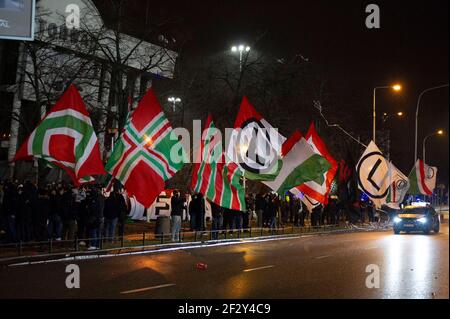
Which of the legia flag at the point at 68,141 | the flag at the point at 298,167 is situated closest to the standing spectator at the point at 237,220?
the flag at the point at 298,167

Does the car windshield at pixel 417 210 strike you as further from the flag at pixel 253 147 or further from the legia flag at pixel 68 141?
the legia flag at pixel 68 141

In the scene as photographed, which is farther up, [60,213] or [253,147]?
[253,147]

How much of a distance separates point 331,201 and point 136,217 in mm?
11462

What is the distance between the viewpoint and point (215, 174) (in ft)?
65.9

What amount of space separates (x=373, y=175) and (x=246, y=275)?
19.4 metres

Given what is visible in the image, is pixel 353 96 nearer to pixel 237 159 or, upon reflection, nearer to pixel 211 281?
pixel 237 159

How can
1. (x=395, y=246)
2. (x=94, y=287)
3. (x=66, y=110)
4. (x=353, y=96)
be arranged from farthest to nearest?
1. (x=353, y=96)
2. (x=395, y=246)
3. (x=66, y=110)
4. (x=94, y=287)

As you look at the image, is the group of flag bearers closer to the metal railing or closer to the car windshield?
the metal railing

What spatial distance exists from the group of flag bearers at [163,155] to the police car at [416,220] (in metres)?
Result: 4.13

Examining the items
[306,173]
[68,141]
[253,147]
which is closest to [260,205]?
[306,173]

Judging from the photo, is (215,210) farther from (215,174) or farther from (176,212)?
(215,174)

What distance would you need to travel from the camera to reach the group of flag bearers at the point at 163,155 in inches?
604

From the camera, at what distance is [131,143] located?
677 inches
